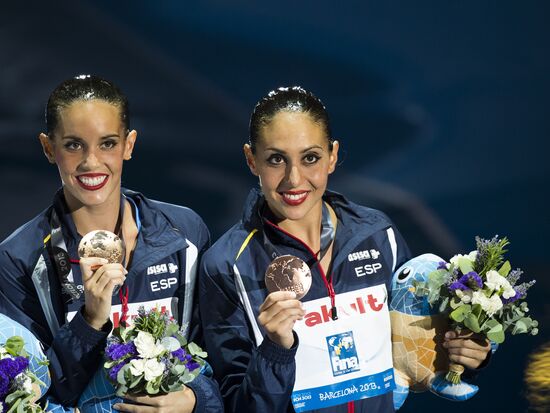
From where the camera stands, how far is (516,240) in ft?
16.7

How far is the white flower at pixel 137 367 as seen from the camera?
10.5 ft

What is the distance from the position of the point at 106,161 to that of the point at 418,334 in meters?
1.30

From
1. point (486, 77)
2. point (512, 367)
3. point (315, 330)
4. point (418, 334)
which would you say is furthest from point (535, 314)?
point (315, 330)

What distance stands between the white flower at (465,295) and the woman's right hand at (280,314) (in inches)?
24.6

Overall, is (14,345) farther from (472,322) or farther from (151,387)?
(472,322)

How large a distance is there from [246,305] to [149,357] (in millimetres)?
436

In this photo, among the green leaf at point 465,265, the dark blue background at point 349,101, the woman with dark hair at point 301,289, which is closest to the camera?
the woman with dark hair at point 301,289

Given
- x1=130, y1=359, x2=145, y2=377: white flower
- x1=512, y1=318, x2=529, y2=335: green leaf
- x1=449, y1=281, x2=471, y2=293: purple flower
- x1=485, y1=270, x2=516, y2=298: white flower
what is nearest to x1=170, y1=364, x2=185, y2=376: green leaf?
x1=130, y1=359, x2=145, y2=377: white flower

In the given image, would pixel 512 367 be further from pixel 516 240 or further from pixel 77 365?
pixel 77 365

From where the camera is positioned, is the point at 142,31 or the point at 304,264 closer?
the point at 304,264

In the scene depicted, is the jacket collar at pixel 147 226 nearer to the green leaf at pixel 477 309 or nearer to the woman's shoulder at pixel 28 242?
the woman's shoulder at pixel 28 242

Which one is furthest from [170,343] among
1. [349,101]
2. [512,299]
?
[349,101]

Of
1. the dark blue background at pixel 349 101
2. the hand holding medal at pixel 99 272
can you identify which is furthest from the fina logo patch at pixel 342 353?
the dark blue background at pixel 349 101

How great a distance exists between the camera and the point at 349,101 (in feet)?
16.3
